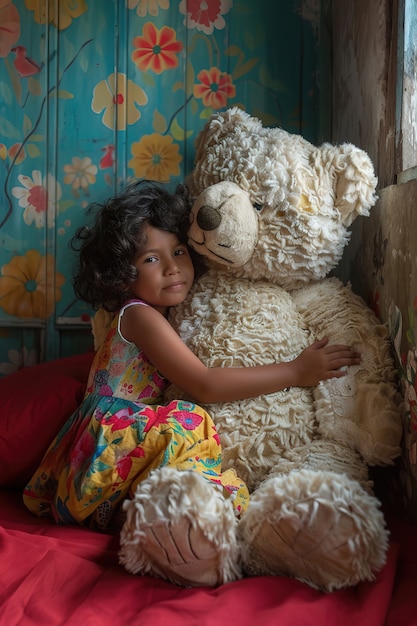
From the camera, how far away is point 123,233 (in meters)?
1.23

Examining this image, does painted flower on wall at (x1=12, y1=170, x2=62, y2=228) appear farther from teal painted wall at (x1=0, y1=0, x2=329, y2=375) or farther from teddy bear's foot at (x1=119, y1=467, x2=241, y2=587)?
teddy bear's foot at (x1=119, y1=467, x2=241, y2=587)

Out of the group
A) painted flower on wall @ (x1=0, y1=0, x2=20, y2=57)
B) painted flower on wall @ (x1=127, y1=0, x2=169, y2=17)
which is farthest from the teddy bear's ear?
painted flower on wall @ (x1=0, y1=0, x2=20, y2=57)

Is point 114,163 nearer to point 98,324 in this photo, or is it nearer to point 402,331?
point 98,324

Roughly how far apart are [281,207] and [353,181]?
151 mm

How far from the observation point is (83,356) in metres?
1.54

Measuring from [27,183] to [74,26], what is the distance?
18.2 inches

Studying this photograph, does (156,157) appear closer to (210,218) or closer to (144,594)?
(210,218)

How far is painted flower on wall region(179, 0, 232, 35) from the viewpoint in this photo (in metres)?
1.66

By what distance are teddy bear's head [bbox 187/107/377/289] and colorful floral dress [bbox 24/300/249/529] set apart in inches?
9.4

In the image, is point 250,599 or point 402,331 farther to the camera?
point 402,331

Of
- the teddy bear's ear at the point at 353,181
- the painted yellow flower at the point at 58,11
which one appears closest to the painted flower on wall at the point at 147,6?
the painted yellow flower at the point at 58,11

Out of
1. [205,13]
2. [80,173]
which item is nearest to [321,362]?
[80,173]

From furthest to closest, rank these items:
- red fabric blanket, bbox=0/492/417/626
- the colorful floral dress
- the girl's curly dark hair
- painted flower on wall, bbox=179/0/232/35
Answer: painted flower on wall, bbox=179/0/232/35 → the girl's curly dark hair → the colorful floral dress → red fabric blanket, bbox=0/492/417/626

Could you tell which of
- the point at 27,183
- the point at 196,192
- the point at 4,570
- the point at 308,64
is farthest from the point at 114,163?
the point at 4,570
